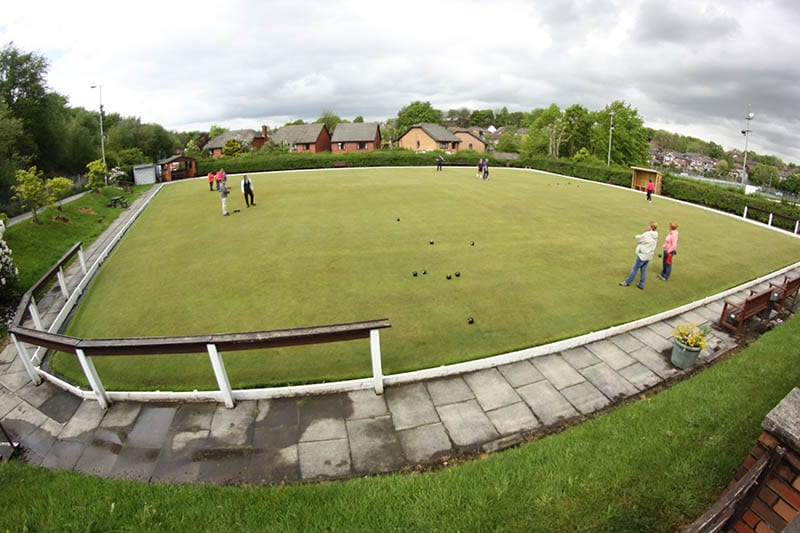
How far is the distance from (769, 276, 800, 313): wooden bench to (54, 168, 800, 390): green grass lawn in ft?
4.37

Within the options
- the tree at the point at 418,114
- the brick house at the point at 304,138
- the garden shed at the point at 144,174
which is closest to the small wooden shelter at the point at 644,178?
the garden shed at the point at 144,174

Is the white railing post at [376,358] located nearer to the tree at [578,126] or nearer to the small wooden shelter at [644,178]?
the small wooden shelter at [644,178]

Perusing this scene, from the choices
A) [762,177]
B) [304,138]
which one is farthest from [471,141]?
[762,177]

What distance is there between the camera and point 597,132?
68.5m

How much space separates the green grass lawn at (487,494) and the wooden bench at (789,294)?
582 cm

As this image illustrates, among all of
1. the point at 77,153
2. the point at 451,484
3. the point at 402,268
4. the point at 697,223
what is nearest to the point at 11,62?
the point at 77,153

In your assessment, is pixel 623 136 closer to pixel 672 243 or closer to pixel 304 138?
pixel 304 138

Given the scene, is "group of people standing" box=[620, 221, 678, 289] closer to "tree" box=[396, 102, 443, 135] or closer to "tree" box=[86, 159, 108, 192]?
"tree" box=[86, 159, 108, 192]

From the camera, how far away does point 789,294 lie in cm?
923

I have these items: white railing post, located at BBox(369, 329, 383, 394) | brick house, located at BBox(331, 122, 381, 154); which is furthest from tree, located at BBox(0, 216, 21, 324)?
brick house, located at BBox(331, 122, 381, 154)

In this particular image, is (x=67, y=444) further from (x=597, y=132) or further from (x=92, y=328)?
(x=597, y=132)

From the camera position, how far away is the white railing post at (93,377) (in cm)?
538

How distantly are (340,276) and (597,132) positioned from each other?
236 feet

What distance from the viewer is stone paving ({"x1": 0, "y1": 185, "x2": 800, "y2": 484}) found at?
15.3ft
